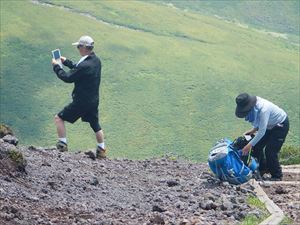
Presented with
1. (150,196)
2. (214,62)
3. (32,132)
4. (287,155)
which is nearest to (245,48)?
(214,62)

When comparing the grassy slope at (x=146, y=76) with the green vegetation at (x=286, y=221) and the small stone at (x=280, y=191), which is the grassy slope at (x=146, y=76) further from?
the green vegetation at (x=286, y=221)

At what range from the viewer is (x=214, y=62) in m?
31.5

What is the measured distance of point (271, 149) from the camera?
12.5 metres

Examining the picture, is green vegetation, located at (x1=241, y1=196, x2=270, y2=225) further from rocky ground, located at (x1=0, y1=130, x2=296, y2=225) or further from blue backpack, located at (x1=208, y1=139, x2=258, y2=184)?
blue backpack, located at (x1=208, y1=139, x2=258, y2=184)

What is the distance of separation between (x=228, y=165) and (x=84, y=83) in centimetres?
261

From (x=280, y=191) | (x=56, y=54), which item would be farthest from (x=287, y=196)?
(x=56, y=54)

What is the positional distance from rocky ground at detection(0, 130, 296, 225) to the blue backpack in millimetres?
196

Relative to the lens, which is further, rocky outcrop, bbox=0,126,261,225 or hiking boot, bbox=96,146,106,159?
hiking boot, bbox=96,146,106,159

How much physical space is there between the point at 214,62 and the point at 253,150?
18932mm

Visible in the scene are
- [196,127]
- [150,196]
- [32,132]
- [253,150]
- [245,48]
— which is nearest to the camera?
[150,196]

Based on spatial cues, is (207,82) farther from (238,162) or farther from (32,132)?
(238,162)

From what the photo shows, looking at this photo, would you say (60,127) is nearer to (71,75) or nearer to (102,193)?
(71,75)

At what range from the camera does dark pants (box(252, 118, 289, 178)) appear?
1238cm

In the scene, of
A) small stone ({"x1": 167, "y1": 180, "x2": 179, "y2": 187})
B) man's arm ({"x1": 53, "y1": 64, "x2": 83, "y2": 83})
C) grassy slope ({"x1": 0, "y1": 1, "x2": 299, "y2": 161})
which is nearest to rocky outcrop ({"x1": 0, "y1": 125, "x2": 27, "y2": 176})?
man's arm ({"x1": 53, "y1": 64, "x2": 83, "y2": 83})
